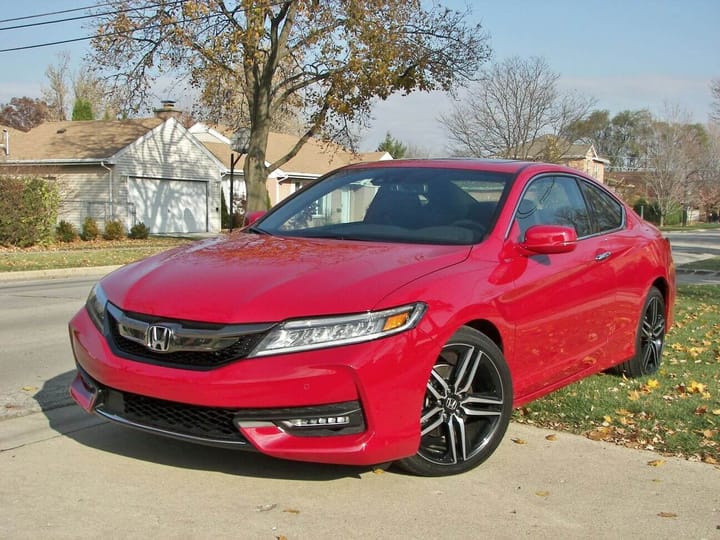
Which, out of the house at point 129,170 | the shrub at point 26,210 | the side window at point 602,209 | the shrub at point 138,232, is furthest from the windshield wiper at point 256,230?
the house at point 129,170

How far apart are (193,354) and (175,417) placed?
1.05 ft

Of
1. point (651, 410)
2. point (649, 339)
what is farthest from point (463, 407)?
point (649, 339)

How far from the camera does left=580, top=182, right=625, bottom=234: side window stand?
19.0 ft

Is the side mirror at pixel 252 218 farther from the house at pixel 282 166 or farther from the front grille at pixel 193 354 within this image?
the house at pixel 282 166

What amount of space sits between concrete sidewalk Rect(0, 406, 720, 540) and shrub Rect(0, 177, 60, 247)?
1920 cm

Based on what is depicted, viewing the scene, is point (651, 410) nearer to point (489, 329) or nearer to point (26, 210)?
point (489, 329)

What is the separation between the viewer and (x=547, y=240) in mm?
4527

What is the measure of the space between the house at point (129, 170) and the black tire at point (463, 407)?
2848cm

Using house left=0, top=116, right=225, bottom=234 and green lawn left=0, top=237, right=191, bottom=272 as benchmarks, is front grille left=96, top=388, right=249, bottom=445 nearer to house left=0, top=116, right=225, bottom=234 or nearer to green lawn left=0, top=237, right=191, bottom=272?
green lawn left=0, top=237, right=191, bottom=272

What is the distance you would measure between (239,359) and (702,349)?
213 inches

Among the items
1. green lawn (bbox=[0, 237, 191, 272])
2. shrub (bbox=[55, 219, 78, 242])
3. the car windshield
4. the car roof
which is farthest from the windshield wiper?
shrub (bbox=[55, 219, 78, 242])

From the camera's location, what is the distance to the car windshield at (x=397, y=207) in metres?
4.70

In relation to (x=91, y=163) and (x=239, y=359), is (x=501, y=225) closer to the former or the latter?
(x=239, y=359)

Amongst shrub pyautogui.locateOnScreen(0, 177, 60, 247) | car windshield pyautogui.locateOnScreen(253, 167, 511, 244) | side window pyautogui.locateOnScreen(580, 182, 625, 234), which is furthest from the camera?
shrub pyautogui.locateOnScreen(0, 177, 60, 247)
